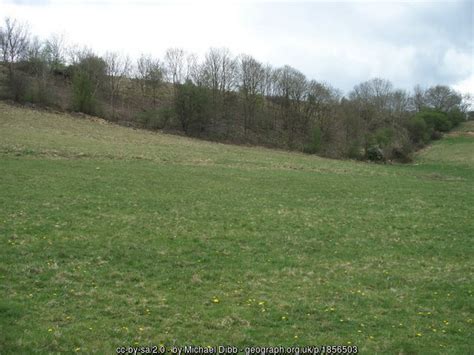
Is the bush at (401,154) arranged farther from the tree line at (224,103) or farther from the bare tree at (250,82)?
the bare tree at (250,82)

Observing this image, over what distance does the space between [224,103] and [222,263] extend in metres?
72.5

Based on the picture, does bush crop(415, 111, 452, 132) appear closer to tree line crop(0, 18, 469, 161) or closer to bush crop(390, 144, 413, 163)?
tree line crop(0, 18, 469, 161)

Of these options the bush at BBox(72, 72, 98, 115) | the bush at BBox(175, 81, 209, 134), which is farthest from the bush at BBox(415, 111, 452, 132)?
the bush at BBox(72, 72, 98, 115)

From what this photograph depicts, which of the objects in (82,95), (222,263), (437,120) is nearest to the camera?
(222,263)

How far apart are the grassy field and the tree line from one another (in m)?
41.1

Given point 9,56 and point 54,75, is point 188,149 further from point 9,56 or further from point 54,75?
point 54,75

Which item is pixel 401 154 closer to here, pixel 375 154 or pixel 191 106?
pixel 375 154

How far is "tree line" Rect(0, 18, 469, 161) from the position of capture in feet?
228

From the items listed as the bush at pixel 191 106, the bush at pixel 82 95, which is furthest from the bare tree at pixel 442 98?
the bush at pixel 82 95

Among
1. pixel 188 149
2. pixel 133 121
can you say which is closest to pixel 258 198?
pixel 188 149

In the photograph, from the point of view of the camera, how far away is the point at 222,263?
14.0m

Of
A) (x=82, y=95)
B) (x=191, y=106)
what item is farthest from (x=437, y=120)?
(x=82, y=95)

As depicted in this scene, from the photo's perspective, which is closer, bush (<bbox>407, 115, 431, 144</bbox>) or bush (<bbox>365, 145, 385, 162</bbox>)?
bush (<bbox>365, 145, 385, 162</bbox>)

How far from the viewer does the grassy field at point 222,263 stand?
357 inches
